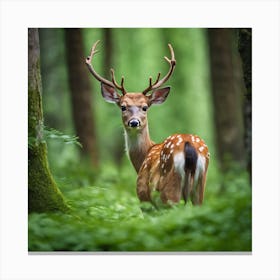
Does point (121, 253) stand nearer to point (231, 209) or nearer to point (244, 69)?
point (231, 209)

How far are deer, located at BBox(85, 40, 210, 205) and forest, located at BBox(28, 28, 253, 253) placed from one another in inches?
6.1

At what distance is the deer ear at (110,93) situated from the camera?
22.7ft

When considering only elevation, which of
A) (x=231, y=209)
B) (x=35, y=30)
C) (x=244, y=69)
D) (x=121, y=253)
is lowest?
(x=121, y=253)

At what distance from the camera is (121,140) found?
44.7 feet

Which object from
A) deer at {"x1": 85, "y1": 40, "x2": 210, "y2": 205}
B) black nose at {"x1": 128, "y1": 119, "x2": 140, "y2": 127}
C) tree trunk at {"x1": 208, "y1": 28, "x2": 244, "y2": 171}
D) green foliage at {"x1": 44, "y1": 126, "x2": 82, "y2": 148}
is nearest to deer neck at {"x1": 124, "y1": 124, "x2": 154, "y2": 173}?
deer at {"x1": 85, "y1": 40, "x2": 210, "y2": 205}

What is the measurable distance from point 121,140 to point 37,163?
24.0 ft

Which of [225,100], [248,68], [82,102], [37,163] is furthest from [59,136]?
[225,100]

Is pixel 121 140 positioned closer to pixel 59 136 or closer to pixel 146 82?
pixel 146 82

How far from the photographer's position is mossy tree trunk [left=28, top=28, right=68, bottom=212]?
20.7ft
